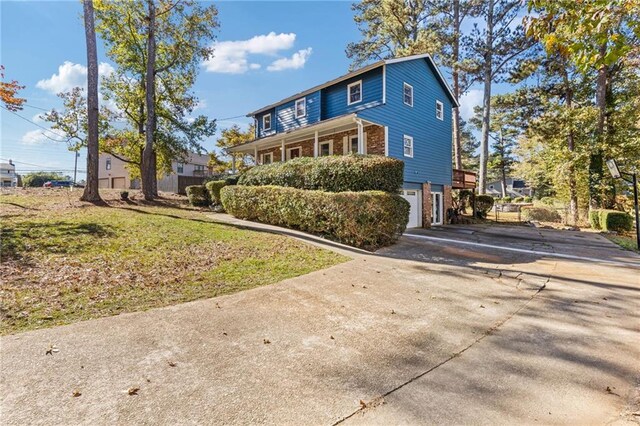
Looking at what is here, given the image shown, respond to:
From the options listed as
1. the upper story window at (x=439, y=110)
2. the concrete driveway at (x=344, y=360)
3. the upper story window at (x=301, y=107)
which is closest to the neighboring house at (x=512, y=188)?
the upper story window at (x=439, y=110)

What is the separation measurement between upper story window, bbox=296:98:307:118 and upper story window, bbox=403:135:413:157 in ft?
20.5

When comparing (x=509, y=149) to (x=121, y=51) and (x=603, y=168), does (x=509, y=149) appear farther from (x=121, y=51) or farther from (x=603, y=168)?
(x=121, y=51)

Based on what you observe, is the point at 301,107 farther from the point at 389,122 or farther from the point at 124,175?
the point at 124,175

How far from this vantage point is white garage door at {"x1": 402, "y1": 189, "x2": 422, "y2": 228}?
1582cm

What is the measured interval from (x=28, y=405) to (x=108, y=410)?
651 millimetres

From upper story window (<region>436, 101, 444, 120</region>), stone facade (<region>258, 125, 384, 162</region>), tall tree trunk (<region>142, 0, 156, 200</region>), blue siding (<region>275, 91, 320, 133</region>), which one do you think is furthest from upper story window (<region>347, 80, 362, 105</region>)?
tall tree trunk (<region>142, 0, 156, 200</region>)

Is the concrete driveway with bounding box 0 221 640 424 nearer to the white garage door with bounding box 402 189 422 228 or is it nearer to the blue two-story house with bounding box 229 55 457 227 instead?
the blue two-story house with bounding box 229 55 457 227

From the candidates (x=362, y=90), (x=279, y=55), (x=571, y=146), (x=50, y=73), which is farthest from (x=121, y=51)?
(x=571, y=146)

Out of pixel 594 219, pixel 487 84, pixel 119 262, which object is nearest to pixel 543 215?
pixel 594 219

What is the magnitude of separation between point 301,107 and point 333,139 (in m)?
3.35

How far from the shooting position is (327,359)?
3174 mm

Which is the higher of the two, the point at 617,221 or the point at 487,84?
the point at 487,84

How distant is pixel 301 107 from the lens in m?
18.5

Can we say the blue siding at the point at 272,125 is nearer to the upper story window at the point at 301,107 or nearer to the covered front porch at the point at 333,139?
the covered front porch at the point at 333,139
